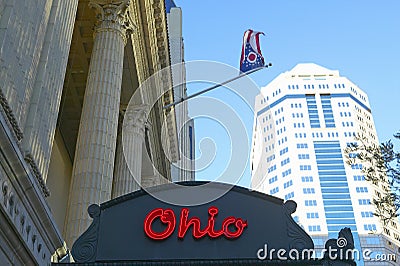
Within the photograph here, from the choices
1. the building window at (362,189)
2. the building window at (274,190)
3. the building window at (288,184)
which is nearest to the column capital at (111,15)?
the building window at (288,184)

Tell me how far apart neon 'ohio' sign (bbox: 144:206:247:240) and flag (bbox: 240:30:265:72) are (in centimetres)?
1317

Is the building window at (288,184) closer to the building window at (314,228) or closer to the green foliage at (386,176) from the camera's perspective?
the building window at (314,228)

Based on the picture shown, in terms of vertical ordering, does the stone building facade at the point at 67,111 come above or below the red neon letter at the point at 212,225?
above

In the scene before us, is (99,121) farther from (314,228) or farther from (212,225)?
(314,228)

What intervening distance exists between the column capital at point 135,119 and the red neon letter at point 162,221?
48.7ft

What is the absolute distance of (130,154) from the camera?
68.6 ft

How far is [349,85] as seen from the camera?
132250 mm

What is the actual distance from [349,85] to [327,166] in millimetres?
25030

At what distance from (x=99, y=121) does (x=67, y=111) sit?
11113 millimetres

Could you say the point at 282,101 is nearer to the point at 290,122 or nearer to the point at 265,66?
the point at 290,122

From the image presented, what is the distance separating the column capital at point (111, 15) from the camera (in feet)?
57.7

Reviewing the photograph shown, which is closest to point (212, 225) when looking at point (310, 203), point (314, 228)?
point (314, 228)

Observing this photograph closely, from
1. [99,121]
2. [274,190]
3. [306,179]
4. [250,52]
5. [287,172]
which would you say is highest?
[287,172]

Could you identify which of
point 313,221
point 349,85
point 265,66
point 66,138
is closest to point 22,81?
point 265,66
